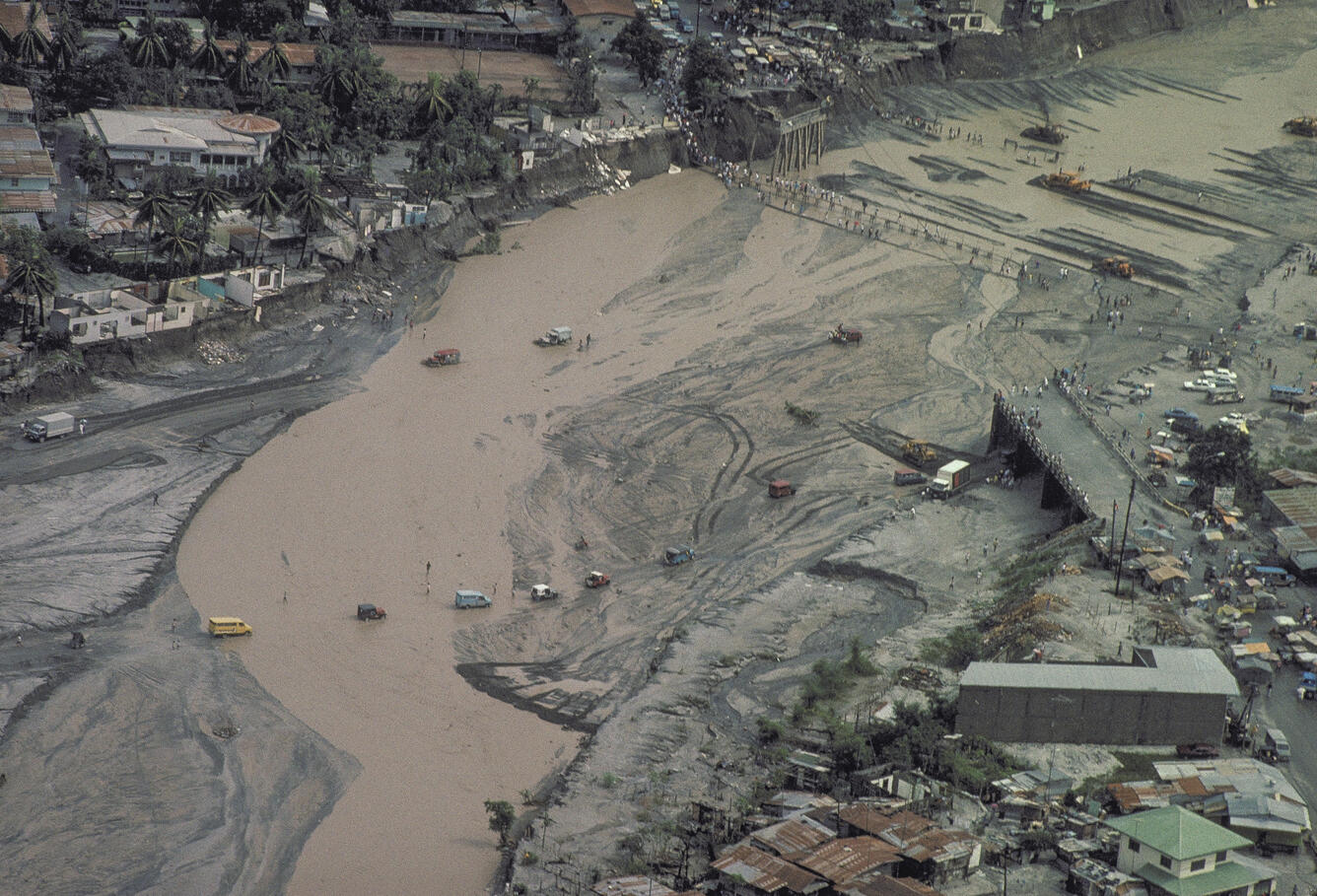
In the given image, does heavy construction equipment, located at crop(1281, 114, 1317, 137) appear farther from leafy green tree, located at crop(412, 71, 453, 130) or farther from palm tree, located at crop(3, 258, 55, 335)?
palm tree, located at crop(3, 258, 55, 335)

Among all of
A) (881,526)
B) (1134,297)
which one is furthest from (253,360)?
(1134,297)

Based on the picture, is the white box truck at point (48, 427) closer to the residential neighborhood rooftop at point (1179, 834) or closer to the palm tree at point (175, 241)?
the palm tree at point (175, 241)

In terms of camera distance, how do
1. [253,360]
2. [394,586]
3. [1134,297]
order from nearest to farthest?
[394,586] → [253,360] → [1134,297]

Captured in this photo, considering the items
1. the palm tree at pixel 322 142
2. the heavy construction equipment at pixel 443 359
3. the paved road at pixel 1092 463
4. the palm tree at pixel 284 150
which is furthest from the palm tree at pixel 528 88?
the paved road at pixel 1092 463

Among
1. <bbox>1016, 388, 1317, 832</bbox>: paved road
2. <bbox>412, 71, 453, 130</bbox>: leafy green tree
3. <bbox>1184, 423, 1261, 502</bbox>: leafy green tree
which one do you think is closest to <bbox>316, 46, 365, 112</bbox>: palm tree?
<bbox>412, 71, 453, 130</bbox>: leafy green tree

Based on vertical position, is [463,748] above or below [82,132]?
below

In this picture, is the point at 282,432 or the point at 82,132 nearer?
the point at 282,432

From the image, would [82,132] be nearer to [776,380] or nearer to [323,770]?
[776,380]
